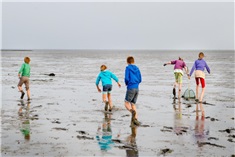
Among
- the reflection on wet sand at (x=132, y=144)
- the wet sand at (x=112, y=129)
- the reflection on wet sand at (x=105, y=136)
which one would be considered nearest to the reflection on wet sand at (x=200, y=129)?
the wet sand at (x=112, y=129)

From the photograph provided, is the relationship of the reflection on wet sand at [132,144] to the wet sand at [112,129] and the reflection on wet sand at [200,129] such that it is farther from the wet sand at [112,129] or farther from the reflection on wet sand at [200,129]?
the reflection on wet sand at [200,129]

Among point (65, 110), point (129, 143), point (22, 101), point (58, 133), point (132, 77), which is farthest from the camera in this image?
point (22, 101)

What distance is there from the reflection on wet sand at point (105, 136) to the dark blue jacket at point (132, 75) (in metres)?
1.43

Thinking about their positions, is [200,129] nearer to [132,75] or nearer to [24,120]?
[132,75]

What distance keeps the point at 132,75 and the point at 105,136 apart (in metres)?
2.53

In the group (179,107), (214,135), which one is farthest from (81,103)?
(214,135)

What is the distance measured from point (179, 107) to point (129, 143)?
21.7 ft

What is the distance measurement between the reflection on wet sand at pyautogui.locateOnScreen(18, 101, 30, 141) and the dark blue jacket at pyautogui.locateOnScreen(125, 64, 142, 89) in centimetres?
335

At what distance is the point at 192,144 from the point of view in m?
9.24

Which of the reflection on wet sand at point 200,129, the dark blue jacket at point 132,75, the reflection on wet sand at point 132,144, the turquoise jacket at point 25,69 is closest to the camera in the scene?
the reflection on wet sand at point 132,144

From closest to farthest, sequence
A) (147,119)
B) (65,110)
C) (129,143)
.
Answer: (129,143) → (147,119) → (65,110)

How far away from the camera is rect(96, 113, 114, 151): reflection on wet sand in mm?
8867

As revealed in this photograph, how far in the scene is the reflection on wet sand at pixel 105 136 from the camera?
29.1ft

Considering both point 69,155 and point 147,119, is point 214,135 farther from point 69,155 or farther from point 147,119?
point 69,155
